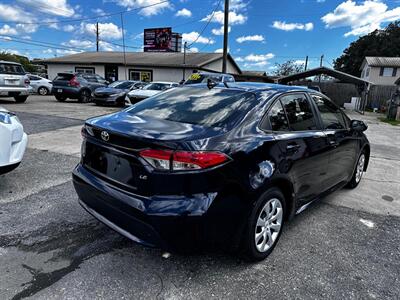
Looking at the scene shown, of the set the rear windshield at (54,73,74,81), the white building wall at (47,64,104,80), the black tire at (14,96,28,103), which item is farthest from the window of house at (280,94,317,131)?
the white building wall at (47,64,104,80)

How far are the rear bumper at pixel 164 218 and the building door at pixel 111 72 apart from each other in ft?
89.0

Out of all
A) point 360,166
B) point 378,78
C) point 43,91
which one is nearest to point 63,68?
point 43,91

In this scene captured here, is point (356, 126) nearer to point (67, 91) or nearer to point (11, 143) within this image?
point (11, 143)

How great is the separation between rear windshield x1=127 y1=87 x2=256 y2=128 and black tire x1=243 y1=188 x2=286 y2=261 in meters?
A: 0.68

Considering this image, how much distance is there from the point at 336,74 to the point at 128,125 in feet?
78.7

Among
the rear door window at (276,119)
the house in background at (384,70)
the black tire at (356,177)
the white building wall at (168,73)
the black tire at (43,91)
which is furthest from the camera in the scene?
the house in background at (384,70)

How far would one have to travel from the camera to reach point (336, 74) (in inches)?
907

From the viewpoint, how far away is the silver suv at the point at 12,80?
12.8 meters

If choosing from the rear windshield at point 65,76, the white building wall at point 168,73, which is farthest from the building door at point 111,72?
the rear windshield at point 65,76

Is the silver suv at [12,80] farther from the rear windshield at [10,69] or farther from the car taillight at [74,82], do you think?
the car taillight at [74,82]

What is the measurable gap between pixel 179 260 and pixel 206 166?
102 centimetres

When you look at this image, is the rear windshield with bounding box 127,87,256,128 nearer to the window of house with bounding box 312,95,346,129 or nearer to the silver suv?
the window of house with bounding box 312,95,346,129

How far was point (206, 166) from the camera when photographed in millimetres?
2123

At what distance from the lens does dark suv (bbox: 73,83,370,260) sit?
211 cm
